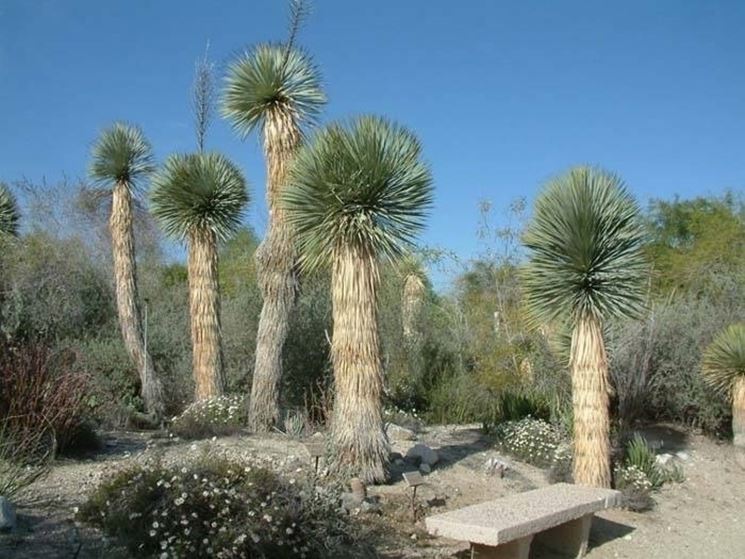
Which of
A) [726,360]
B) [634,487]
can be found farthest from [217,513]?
[726,360]

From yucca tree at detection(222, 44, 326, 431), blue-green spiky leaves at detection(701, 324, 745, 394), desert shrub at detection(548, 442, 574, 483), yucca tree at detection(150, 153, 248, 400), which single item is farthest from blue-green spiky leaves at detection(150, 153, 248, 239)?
blue-green spiky leaves at detection(701, 324, 745, 394)

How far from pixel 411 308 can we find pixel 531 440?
20.5 ft

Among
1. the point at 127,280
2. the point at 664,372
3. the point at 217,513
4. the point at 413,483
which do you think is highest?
the point at 127,280

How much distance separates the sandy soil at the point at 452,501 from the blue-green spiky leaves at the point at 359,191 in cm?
276

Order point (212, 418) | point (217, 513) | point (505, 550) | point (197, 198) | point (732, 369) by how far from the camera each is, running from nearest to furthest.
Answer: point (217, 513) < point (505, 550) < point (212, 418) < point (732, 369) < point (197, 198)

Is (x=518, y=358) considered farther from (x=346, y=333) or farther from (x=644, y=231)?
(x=346, y=333)

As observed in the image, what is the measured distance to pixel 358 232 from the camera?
9641 millimetres

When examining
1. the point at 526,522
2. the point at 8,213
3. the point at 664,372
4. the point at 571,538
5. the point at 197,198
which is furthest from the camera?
the point at 8,213

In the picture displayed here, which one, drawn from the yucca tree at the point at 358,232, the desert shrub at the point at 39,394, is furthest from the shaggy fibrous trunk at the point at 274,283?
the desert shrub at the point at 39,394

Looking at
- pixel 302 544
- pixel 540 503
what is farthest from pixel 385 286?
pixel 302 544

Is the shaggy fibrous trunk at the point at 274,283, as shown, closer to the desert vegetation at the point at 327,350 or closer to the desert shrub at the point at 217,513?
the desert vegetation at the point at 327,350

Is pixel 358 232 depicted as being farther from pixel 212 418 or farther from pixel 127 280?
pixel 127 280

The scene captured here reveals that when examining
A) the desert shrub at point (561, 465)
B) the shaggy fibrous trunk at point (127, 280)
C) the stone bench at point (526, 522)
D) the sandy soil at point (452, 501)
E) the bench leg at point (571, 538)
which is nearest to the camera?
the sandy soil at point (452, 501)

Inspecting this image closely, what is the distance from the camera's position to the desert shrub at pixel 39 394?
899 centimetres
